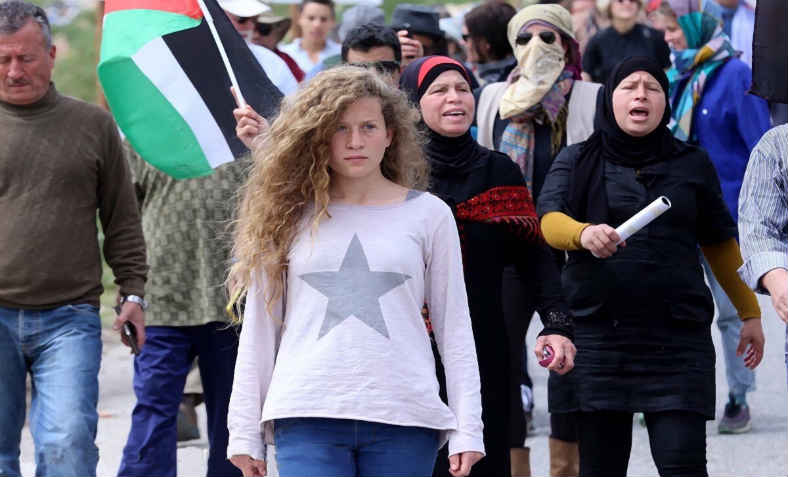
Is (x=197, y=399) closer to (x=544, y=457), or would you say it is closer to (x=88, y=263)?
(x=544, y=457)

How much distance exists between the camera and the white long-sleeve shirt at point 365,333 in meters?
4.52

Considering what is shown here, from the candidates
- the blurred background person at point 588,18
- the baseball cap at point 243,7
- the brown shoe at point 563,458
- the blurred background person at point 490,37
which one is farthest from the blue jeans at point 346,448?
the blurred background person at point 588,18

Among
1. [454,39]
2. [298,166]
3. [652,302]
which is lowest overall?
[652,302]

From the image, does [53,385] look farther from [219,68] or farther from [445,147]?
[445,147]

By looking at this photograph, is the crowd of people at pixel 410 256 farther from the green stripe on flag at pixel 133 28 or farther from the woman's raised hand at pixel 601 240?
the green stripe on flag at pixel 133 28

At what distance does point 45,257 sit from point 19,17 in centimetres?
94

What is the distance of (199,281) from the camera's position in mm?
7246

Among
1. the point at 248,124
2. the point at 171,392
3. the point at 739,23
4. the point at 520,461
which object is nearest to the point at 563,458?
the point at 520,461

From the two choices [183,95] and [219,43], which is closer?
[219,43]

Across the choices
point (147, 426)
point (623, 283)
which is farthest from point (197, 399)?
point (623, 283)

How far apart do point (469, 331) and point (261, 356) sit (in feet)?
2.03

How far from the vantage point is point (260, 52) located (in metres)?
7.13

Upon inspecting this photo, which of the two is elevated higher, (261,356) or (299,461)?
(261,356)

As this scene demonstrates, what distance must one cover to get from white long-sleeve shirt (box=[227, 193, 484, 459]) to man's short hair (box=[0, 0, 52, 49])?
2.05 meters
